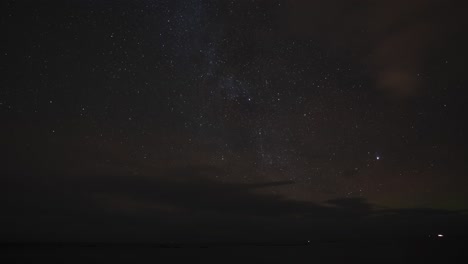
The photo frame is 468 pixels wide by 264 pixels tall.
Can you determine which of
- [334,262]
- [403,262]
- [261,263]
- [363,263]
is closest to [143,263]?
[261,263]

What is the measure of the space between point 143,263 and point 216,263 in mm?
9968

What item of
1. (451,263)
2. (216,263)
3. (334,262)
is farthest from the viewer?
(216,263)

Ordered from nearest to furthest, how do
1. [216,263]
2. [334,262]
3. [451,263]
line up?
[451,263], [334,262], [216,263]

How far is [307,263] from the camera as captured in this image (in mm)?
44438

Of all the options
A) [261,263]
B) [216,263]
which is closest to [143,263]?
[216,263]

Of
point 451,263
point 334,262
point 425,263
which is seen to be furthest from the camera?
point 334,262

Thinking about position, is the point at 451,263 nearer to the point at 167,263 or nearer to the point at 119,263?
the point at 167,263

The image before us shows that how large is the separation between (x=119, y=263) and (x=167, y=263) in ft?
21.8

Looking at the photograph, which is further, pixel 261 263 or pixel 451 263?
pixel 261 263

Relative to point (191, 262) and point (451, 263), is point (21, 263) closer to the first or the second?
point (191, 262)

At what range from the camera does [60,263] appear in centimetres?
4759

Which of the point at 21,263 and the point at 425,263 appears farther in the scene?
the point at 21,263

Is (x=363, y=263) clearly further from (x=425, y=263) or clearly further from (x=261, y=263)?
(x=261, y=263)

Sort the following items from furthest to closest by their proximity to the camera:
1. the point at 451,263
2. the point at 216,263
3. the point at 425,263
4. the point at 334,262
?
the point at 216,263, the point at 334,262, the point at 425,263, the point at 451,263
